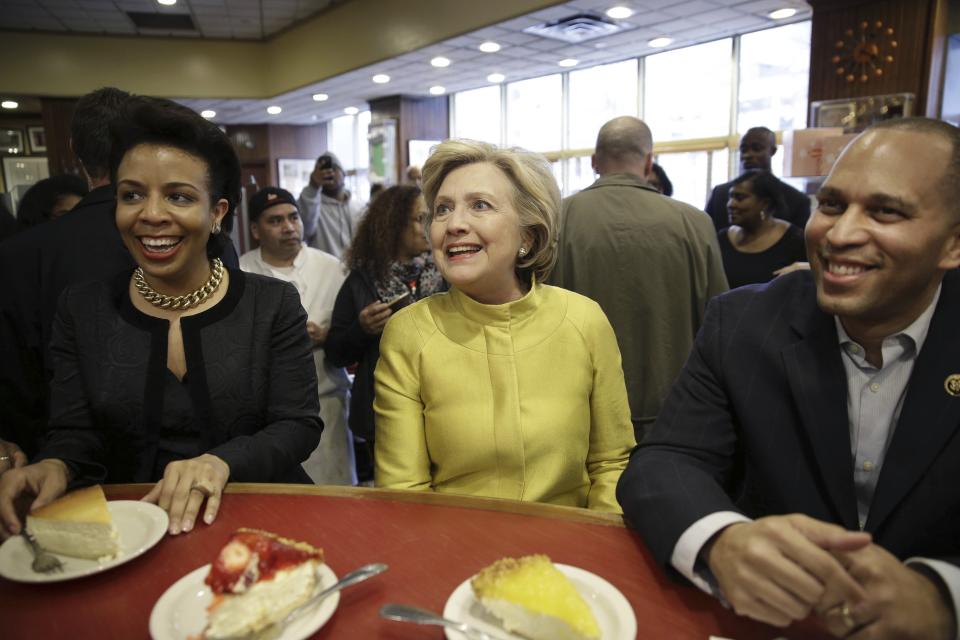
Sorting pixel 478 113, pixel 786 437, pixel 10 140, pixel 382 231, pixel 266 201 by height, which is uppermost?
pixel 478 113

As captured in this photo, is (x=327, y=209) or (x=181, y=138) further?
(x=327, y=209)

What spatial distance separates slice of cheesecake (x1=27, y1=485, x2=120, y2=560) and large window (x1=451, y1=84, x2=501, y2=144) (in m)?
10.1

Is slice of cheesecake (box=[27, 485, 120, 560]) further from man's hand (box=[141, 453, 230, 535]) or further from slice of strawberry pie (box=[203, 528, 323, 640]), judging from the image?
slice of strawberry pie (box=[203, 528, 323, 640])

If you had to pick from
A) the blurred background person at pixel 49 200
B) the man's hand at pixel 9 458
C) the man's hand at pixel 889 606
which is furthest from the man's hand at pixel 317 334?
the man's hand at pixel 889 606

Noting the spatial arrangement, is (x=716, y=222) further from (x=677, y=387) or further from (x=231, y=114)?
(x=231, y=114)

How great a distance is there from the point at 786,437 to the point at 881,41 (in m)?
5.14

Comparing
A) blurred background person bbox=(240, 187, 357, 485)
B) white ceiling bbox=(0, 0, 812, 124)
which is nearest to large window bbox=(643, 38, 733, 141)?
white ceiling bbox=(0, 0, 812, 124)

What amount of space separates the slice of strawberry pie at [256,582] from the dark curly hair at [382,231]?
2.16 meters

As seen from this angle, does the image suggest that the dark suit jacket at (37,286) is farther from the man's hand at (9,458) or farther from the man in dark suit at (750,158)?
the man in dark suit at (750,158)

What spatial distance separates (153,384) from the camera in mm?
1680

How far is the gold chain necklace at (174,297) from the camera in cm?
175

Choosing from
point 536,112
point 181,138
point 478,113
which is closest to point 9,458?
point 181,138

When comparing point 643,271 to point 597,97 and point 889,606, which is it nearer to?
point 889,606

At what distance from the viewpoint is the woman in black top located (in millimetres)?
3754
